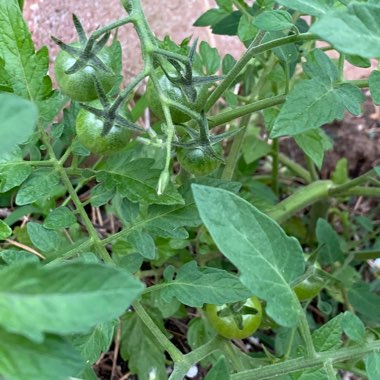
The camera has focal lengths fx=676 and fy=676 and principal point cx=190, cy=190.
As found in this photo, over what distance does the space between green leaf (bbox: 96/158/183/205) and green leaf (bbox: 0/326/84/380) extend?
1.37ft

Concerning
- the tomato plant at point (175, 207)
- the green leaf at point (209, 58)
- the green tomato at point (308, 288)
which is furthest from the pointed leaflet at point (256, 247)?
the green leaf at point (209, 58)

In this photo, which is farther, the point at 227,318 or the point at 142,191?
the point at 227,318

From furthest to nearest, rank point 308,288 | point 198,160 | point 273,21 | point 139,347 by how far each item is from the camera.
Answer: point 139,347 → point 308,288 → point 198,160 → point 273,21

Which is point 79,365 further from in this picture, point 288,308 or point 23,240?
point 23,240

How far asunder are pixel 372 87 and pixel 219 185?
26cm

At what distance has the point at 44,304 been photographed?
53 centimetres

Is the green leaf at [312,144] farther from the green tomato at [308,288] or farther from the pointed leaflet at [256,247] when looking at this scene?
the pointed leaflet at [256,247]

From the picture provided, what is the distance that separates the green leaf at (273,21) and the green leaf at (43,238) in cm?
42

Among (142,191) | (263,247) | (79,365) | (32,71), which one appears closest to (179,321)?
(142,191)

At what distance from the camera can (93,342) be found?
936 millimetres

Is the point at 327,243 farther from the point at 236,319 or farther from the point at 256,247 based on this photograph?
the point at 256,247

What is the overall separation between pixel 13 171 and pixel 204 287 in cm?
32

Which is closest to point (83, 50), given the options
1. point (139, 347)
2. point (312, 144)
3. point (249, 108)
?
point (249, 108)

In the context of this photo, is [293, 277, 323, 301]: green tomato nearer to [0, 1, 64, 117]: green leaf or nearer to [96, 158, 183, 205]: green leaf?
[96, 158, 183, 205]: green leaf
